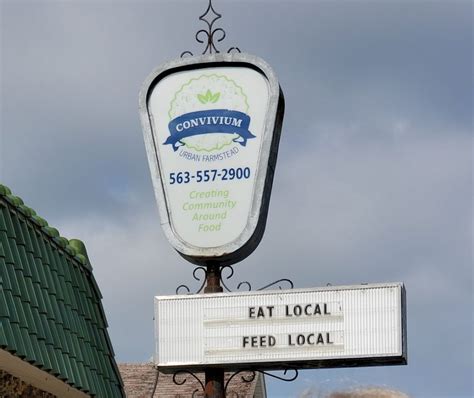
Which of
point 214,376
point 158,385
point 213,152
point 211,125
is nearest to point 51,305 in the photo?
point 214,376

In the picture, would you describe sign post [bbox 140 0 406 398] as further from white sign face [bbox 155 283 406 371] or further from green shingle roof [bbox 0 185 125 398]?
green shingle roof [bbox 0 185 125 398]

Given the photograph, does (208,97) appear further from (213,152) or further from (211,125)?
(213,152)

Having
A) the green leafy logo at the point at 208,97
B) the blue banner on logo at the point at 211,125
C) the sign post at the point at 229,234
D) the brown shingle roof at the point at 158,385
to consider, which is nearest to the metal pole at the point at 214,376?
the sign post at the point at 229,234

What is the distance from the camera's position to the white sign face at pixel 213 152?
15.3 m

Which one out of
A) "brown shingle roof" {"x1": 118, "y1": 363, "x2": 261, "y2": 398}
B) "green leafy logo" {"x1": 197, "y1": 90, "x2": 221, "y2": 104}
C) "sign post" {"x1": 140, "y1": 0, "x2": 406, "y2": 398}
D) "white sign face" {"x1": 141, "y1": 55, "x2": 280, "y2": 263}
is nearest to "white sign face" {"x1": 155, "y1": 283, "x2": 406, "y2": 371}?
"sign post" {"x1": 140, "y1": 0, "x2": 406, "y2": 398}

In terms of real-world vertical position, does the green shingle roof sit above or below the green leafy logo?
below

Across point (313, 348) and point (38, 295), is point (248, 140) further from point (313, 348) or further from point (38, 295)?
point (38, 295)

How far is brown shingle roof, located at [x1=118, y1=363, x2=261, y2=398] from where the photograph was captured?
25.1 meters

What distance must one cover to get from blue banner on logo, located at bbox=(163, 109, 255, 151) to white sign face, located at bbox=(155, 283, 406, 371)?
6.48 ft

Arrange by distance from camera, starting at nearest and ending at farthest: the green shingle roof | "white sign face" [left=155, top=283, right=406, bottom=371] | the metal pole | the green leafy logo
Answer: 1. the green shingle roof
2. "white sign face" [left=155, top=283, right=406, bottom=371]
3. the metal pole
4. the green leafy logo

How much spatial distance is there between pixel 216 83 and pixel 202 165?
Answer: 1073mm

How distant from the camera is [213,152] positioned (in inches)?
608

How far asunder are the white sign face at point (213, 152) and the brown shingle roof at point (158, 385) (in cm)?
983

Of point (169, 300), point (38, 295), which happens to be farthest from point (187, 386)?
point (38, 295)
